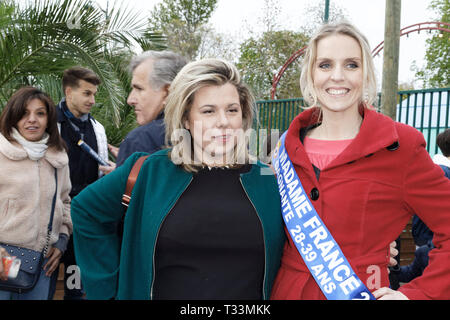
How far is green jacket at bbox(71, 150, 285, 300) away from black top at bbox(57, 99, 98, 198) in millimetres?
1870

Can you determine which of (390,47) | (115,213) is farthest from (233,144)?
(390,47)

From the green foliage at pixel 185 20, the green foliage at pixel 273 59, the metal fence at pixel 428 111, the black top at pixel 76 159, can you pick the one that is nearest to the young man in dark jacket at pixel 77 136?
the black top at pixel 76 159

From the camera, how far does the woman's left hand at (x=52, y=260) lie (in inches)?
122

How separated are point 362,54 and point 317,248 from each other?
2.76 ft

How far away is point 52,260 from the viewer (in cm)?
313

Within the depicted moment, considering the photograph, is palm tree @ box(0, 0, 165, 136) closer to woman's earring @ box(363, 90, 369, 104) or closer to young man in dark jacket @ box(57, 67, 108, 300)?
young man in dark jacket @ box(57, 67, 108, 300)

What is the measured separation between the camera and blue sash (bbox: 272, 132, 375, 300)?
1.85 m

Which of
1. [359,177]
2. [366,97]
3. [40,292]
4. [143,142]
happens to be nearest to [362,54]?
[366,97]

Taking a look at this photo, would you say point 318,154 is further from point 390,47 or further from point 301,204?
point 390,47

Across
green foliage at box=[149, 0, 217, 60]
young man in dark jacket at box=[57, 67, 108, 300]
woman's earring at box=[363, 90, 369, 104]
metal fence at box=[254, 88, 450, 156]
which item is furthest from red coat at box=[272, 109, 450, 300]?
green foliage at box=[149, 0, 217, 60]

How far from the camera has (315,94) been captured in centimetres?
207

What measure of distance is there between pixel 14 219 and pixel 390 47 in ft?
17.7

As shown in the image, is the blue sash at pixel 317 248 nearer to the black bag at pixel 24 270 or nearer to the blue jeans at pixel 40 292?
the black bag at pixel 24 270
